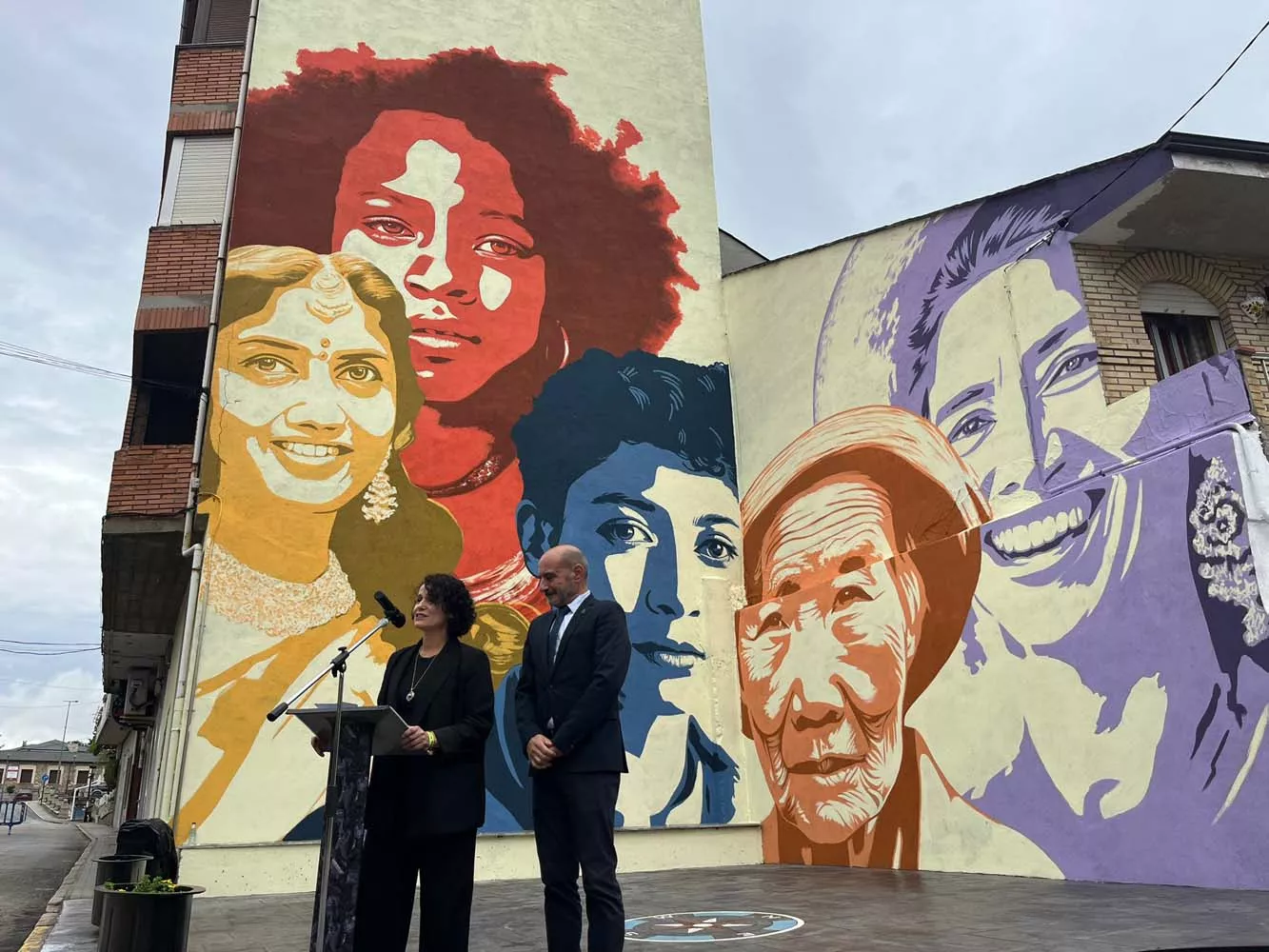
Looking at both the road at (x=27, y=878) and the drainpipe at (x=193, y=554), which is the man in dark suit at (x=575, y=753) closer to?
the road at (x=27, y=878)

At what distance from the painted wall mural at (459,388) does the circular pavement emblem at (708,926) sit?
3631 mm

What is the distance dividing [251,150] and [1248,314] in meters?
9.79

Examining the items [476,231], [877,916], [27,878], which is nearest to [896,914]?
[877,916]

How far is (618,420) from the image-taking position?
10.7 metres

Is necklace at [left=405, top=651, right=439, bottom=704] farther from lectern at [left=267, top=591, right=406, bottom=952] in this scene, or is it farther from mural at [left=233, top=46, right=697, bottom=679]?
mural at [left=233, top=46, right=697, bottom=679]

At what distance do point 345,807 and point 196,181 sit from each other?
9.89m

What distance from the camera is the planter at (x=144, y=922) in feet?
13.2

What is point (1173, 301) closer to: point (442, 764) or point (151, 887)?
point (442, 764)

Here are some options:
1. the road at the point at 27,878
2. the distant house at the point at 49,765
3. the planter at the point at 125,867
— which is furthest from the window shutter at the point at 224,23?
the distant house at the point at 49,765

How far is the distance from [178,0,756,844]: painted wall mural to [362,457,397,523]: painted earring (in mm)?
29

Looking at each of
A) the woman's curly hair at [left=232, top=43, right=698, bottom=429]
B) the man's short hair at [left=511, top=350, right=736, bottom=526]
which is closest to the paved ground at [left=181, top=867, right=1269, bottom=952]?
the man's short hair at [left=511, top=350, right=736, bottom=526]

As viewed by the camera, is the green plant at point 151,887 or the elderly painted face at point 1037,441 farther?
the elderly painted face at point 1037,441

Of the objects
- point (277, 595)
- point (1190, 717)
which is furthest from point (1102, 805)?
point (277, 595)

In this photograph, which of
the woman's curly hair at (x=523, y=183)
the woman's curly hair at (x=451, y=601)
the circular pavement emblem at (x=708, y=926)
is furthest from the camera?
the woman's curly hair at (x=523, y=183)
